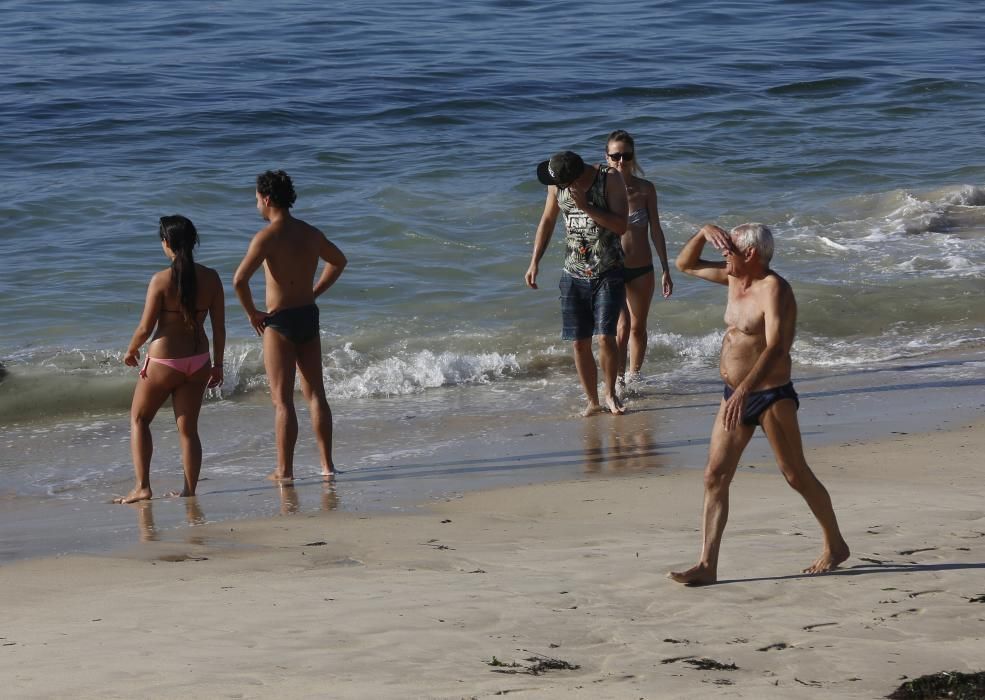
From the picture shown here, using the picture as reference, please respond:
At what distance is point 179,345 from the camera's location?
21.7ft

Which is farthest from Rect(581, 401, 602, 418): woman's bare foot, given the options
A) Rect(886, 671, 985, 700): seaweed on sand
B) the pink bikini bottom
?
Rect(886, 671, 985, 700): seaweed on sand

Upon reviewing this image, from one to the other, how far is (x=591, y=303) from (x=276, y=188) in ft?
7.23

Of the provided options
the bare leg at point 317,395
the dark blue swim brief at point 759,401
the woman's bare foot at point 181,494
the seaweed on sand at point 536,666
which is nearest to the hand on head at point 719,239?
the dark blue swim brief at point 759,401

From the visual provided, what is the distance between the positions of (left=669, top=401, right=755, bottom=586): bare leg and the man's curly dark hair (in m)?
2.74

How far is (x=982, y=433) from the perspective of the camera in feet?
24.2

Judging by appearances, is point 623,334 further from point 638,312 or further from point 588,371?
point 588,371

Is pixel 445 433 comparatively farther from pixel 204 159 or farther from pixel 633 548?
pixel 204 159

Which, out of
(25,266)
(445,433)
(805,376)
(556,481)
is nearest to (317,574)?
(556,481)

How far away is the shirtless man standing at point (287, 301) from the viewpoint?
6.74 meters

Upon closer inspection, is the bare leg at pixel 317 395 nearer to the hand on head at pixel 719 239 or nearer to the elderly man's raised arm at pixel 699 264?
the elderly man's raised arm at pixel 699 264

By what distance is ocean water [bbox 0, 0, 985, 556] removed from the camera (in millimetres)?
9742

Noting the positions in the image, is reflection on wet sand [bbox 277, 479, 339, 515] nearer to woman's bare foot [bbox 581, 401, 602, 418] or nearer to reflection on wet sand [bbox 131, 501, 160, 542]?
reflection on wet sand [bbox 131, 501, 160, 542]

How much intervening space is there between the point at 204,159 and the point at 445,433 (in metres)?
9.08

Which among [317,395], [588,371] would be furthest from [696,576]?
[588,371]
